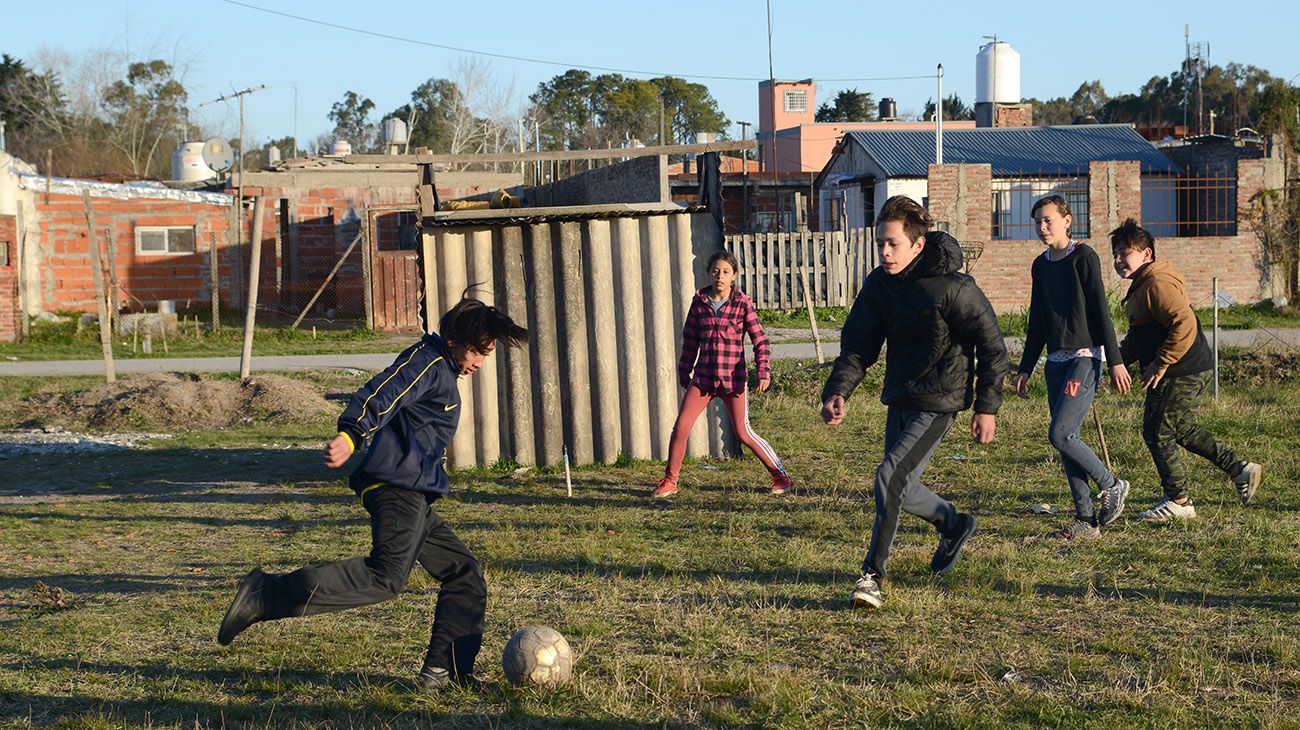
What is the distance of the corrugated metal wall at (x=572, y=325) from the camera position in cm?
1071

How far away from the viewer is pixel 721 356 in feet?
31.4

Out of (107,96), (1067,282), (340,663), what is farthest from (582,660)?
(107,96)

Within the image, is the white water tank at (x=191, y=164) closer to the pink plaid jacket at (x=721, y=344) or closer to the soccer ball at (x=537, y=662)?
the pink plaid jacket at (x=721, y=344)

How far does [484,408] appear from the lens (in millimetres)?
10742

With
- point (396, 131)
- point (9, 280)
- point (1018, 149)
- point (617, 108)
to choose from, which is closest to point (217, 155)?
point (396, 131)

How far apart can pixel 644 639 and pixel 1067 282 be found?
11.4 feet

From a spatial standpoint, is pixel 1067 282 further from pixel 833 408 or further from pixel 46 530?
pixel 46 530

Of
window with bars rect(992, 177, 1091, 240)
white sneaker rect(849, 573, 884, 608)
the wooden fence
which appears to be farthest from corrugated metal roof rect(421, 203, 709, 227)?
window with bars rect(992, 177, 1091, 240)

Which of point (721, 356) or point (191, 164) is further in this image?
point (191, 164)

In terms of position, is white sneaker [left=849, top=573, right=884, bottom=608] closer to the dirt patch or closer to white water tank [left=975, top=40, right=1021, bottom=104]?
the dirt patch

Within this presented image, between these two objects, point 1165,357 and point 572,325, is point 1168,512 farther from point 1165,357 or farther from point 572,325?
point 572,325

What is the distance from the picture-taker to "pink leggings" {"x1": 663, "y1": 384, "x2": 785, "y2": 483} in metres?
9.59

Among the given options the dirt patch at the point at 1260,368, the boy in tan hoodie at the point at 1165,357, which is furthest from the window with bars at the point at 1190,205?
the boy in tan hoodie at the point at 1165,357

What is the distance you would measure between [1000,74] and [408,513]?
40.7 metres
